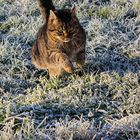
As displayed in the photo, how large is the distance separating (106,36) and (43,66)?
44.4 inches

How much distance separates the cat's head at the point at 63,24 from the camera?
17.5ft

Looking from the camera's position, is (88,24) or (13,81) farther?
(88,24)

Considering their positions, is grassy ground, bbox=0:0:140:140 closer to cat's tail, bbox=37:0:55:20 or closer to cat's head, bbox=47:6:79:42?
cat's head, bbox=47:6:79:42

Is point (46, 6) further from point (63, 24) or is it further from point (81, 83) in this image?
point (81, 83)

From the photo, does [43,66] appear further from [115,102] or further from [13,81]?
[115,102]

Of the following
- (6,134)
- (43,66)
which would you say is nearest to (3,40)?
(43,66)

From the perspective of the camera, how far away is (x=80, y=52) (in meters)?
5.65

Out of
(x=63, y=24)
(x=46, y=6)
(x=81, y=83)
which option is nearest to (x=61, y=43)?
(x=63, y=24)

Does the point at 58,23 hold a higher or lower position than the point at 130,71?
higher

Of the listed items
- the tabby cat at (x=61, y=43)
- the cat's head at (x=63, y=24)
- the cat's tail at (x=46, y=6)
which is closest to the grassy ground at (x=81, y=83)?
the tabby cat at (x=61, y=43)

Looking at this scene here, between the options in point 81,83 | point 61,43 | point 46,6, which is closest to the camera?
point 81,83

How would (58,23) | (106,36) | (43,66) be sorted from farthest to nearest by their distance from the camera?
(106,36), (43,66), (58,23)

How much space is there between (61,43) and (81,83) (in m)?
0.51

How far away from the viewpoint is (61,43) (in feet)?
18.0
